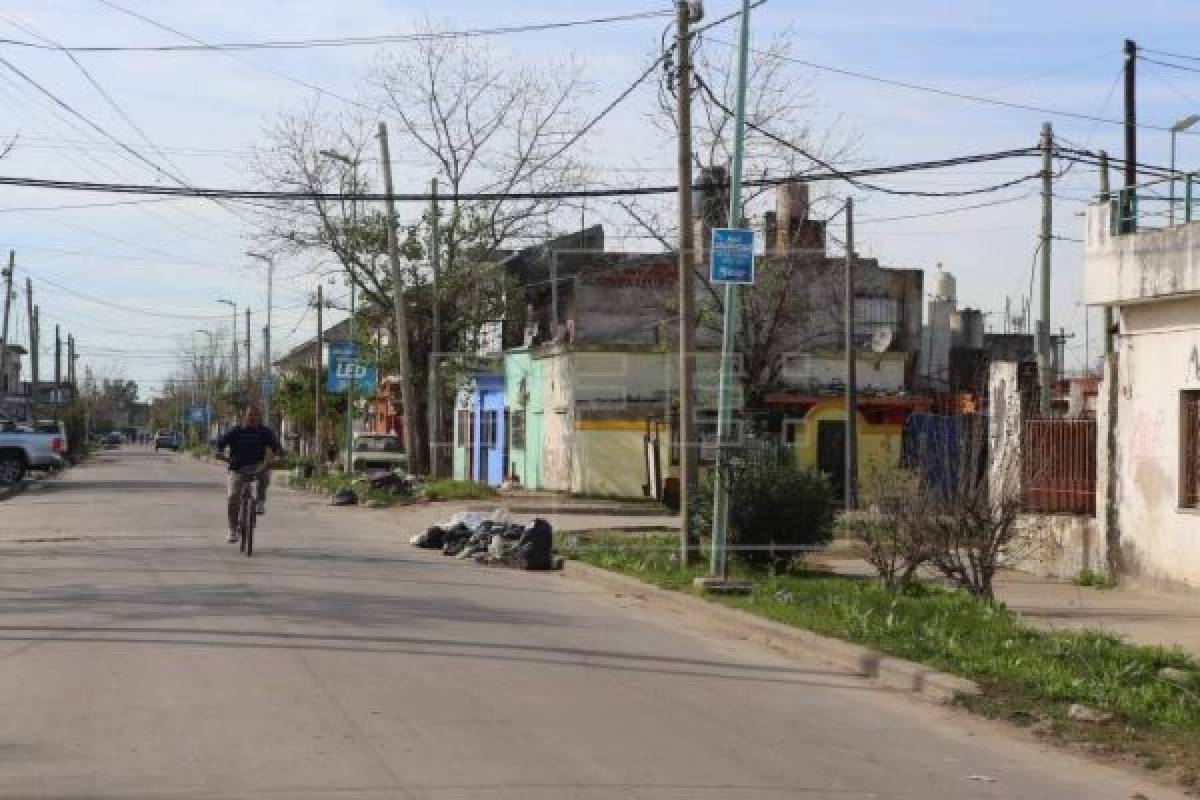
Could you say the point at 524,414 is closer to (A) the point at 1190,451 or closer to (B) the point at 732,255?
(B) the point at 732,255

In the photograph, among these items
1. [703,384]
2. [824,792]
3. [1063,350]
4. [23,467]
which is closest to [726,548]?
[824,792]

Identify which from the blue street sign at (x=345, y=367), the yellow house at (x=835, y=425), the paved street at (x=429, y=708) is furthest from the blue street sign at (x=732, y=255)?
the blue street sign at (x=345, y=367)

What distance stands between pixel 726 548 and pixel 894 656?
525cm

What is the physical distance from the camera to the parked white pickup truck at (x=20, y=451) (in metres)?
43.5

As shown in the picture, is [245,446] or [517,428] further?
[517,428]

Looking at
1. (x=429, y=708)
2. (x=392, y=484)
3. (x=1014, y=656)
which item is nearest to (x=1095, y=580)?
(x=1014, y=656)

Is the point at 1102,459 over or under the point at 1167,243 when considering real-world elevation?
under

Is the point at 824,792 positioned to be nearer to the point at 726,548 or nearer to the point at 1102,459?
the point at 726,548

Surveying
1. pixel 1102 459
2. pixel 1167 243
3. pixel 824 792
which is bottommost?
pixel 824 792

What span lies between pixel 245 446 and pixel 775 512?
702 cm

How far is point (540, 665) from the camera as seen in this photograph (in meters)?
11.4

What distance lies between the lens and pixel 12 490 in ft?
133

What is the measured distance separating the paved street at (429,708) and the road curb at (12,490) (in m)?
23.0

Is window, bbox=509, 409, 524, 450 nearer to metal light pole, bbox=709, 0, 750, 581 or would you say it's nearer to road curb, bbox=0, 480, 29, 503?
road curb, bbox=0, 480, 29, 503
